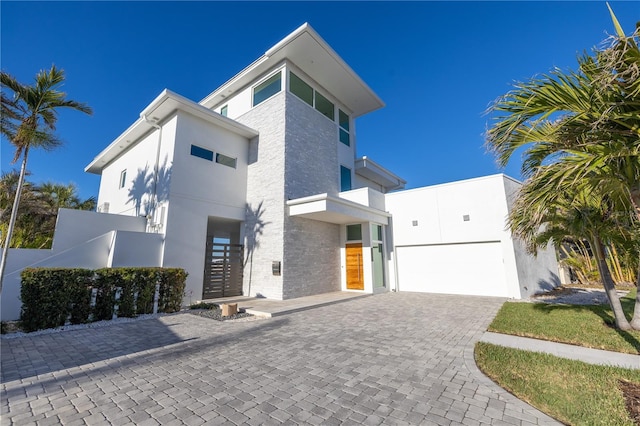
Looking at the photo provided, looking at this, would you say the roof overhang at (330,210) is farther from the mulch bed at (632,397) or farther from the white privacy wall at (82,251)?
the mulch bed at (632,397)

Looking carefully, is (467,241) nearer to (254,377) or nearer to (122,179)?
(254,377)

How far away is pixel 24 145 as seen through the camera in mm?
6848

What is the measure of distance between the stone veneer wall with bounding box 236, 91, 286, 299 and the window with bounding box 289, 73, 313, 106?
3.23ft

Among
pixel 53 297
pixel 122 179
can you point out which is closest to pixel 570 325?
pixel 53 297

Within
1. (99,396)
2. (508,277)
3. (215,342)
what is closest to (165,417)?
(99,396)

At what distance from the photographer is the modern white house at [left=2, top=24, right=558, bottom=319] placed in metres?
10.3

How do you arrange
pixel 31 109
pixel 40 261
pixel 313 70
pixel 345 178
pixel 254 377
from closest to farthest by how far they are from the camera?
pixel 254 377 < pixel 31 109 < pixel 40 261 < pixel 313 70 < pixel 345 178

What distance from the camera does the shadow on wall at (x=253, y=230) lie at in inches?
456

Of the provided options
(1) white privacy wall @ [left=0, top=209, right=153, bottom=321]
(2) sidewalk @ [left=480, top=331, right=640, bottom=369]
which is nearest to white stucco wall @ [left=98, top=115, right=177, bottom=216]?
(1) white privacy wall @ [left=0, top=209, right=153, bottom=321]

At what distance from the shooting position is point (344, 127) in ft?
52.7

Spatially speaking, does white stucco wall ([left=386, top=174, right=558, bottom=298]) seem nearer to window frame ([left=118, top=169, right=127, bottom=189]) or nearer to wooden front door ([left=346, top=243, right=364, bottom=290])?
wooden front door ([left=346, top=243, right=364, bottom=290])

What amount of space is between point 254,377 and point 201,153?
32.4 ft

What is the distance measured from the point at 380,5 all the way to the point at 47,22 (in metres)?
11.7

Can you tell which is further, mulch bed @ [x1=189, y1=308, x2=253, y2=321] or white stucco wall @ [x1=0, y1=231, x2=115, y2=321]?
mulch bed @ [x1=189, y1=308, x2=253, y2=321]
